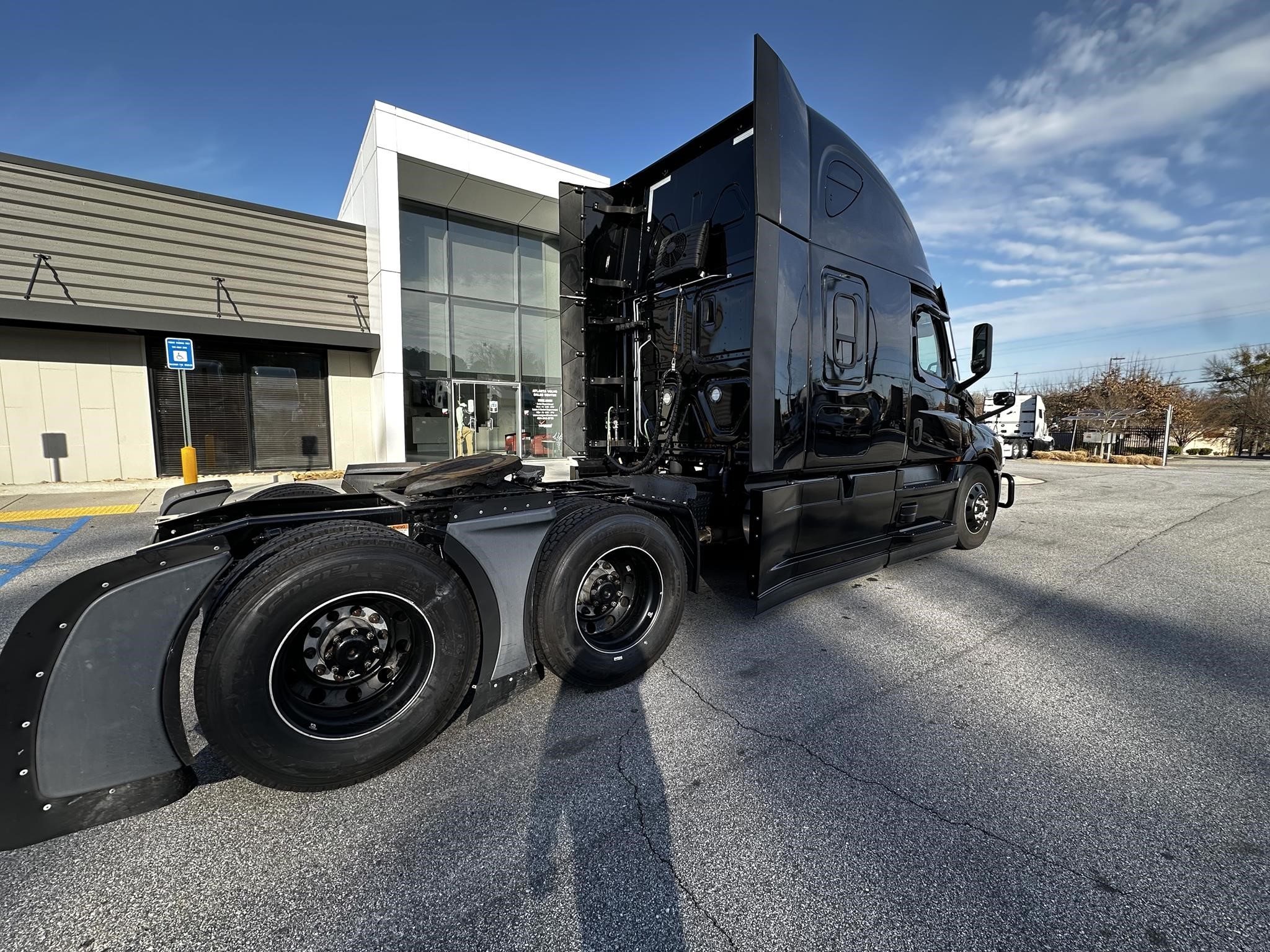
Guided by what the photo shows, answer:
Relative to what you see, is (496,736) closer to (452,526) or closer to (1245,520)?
(452,526)

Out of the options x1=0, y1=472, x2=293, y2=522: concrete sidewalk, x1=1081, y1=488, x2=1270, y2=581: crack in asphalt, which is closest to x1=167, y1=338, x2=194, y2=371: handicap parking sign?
x1=0, y1=472, x2=293, y2=522: concrete sidewalk

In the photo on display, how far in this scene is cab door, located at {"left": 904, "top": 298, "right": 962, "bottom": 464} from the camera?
4.92 meters

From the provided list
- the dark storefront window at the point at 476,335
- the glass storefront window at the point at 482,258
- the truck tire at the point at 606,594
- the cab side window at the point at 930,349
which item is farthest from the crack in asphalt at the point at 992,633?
the glass storefront window at the point at 482,258

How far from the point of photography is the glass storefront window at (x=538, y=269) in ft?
50.0

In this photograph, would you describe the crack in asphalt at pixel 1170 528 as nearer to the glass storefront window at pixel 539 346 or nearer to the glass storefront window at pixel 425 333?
the glass storefront window at pixel 539 346

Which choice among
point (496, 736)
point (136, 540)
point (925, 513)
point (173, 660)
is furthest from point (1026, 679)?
point (136, 540)

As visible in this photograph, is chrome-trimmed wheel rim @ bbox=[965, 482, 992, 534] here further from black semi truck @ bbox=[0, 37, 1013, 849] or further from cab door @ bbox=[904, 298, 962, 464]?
cab door @ bbox=[904, 298, 962, 464]

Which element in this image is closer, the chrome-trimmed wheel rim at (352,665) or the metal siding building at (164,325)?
the chrome-trimmed wheel rim at (352,665)

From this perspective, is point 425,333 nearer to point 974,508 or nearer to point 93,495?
point 93,495

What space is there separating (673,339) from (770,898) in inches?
147

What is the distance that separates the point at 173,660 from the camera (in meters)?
1.88

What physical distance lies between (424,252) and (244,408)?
5.83 meters

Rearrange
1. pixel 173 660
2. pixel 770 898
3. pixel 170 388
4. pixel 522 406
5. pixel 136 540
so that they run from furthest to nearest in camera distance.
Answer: pixel 522 406
pixel 170 388
pixel 136 540
pixel 173 660
pixel 770 898

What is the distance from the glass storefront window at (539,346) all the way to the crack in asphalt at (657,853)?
544 inches
